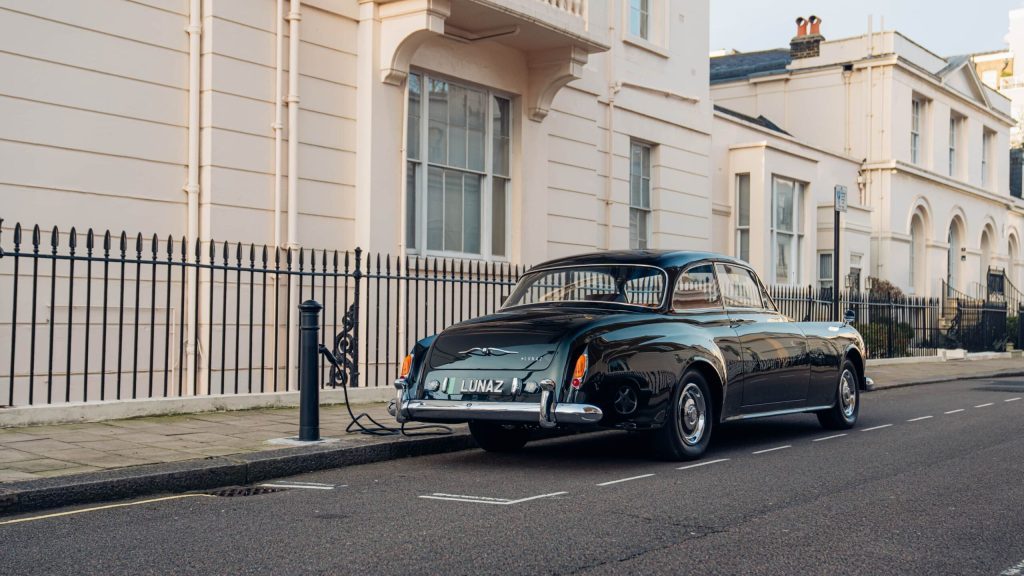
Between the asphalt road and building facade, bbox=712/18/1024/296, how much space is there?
2085 centimetres

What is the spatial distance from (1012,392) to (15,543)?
49.2ft

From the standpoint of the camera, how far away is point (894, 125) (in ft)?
98.1

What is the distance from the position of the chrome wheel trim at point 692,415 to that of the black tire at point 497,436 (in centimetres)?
146

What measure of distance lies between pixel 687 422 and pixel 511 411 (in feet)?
5.25

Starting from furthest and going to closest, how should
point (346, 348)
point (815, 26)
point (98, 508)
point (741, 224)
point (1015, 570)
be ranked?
point (815, 26)
point (741, 224)
point (346, 348)
point (98, 508)
point (1015, 570)

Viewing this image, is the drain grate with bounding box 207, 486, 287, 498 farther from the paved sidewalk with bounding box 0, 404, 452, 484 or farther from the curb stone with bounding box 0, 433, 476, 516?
the paved sidewalk with bounding box 0, 404, 452, 484

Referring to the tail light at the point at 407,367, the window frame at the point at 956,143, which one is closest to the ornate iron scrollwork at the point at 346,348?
the tail light at the point at 407,367

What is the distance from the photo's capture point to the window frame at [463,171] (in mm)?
13727

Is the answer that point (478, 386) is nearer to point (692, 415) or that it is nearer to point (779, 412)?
point (692, 415)

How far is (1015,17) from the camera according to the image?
64750 millimetres

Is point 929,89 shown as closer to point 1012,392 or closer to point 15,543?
point 1012,392

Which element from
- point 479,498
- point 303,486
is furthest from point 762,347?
point 303,486

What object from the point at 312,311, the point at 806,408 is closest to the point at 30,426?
the point at 312,311

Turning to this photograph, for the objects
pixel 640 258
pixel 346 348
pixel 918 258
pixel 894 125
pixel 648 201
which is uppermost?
pixel 894 125
